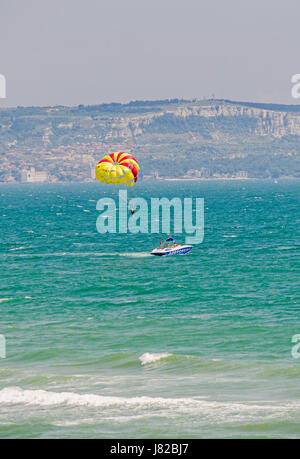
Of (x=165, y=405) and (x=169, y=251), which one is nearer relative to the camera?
(x=165, y=405)

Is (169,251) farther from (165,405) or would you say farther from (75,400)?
(165,405)

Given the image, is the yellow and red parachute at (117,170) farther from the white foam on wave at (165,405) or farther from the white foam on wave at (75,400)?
the white foam on wave at (165,405)

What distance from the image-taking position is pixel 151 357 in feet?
168

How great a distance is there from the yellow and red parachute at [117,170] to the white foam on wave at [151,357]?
35.0m

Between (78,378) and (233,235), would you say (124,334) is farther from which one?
(233,235)

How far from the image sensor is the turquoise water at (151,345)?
38.1m

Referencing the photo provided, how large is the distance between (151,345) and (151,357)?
12.6 feet

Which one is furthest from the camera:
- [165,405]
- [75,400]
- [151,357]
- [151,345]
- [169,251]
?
[169,251]

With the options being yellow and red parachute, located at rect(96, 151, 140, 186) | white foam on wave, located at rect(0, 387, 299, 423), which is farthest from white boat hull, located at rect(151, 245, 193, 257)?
white foam on wave, located at rect(0, 387, 299, 423)

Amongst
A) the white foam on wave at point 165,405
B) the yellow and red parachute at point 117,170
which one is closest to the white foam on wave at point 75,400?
the white foam on wave at point 165,405

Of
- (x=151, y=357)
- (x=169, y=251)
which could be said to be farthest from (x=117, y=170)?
(x=151, y=357)

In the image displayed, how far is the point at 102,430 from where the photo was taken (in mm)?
36469

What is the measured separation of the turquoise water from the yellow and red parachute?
38.4 feet
